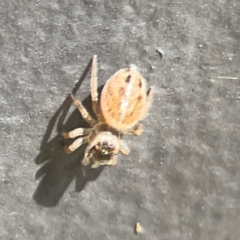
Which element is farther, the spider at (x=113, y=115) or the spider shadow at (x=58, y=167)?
the spider shadow at (x=58, y=167)

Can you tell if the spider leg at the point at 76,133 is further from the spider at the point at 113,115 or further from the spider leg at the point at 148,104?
the spider leg at the point at 148,104

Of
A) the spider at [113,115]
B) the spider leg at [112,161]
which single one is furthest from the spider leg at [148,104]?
the spider leg at [112,161]

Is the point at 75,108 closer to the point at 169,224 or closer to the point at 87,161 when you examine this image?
the point at 87,161

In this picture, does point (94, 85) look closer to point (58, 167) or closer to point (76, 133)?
point (76, 133)

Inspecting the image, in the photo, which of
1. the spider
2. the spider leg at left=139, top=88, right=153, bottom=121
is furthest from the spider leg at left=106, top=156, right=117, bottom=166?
the spider leg at left=139, top=88, right=153, bottom=121

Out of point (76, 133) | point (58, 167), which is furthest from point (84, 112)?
point (58, 167)

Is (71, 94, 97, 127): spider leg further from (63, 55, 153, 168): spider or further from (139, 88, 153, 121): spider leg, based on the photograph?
(139, 88, 153, 121): spider leg

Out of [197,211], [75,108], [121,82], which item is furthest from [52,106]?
[197,211]

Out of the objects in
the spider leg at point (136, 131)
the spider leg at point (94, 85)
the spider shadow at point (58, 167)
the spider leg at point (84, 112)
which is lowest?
the spider shadow at point (58, 167)
